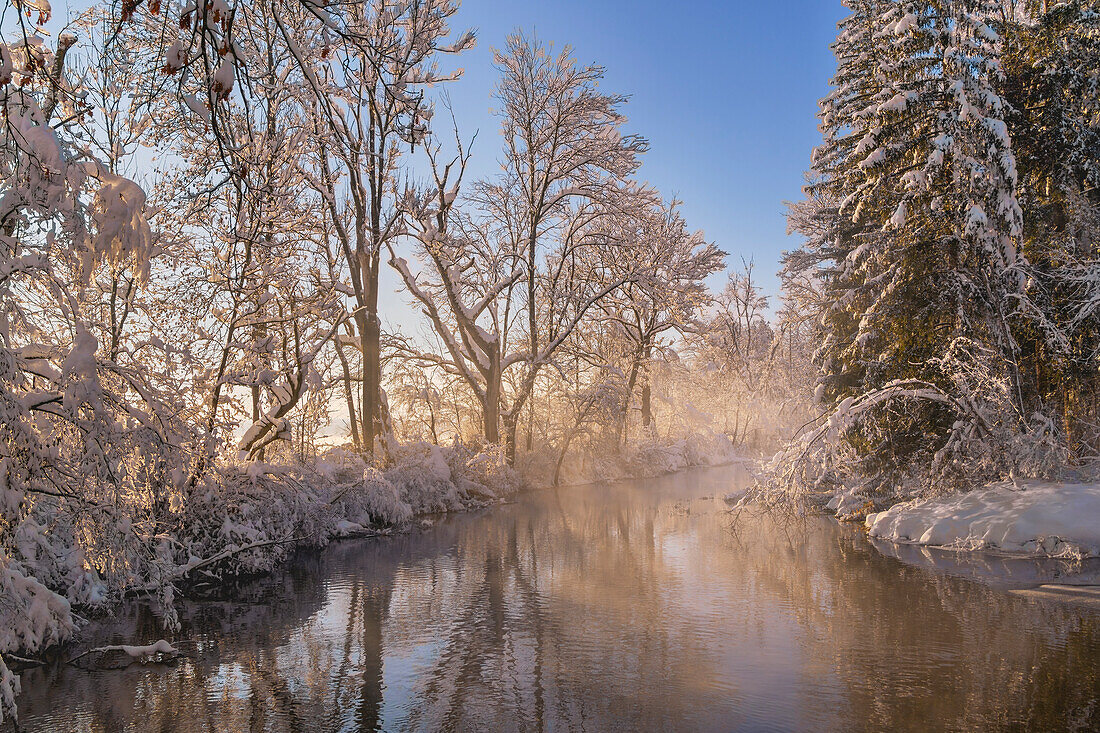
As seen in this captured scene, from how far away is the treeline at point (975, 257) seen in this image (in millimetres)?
14086

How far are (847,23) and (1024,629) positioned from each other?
21.5 metres

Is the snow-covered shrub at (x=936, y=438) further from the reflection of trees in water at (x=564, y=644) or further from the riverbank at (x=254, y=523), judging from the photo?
the riverbank at (x=254, y=523)

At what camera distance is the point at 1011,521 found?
42.0 ft

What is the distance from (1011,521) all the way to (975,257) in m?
5.43

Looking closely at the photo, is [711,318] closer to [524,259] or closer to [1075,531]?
[524,259]

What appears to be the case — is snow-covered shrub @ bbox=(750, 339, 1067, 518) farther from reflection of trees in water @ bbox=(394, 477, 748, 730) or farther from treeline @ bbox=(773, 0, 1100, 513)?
reflection of trees in water @ bbox=(394, 477, 748, 730)

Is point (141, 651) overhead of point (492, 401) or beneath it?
beneath

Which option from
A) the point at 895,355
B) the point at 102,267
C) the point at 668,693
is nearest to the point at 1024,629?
the point at 668,693

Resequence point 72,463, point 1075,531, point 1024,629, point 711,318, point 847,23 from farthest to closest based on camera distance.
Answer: point 711,318, point 847,23, point 1075,531, point 1024,629, point 72,463

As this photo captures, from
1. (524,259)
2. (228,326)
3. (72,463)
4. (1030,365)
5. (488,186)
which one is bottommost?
(72,463)

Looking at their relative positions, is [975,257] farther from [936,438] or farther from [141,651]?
[141,651]

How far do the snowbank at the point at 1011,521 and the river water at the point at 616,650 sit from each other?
0.76 metres

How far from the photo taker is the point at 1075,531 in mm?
11914

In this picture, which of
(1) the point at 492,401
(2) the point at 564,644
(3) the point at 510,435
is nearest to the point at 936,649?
(2) the point at 564,644
